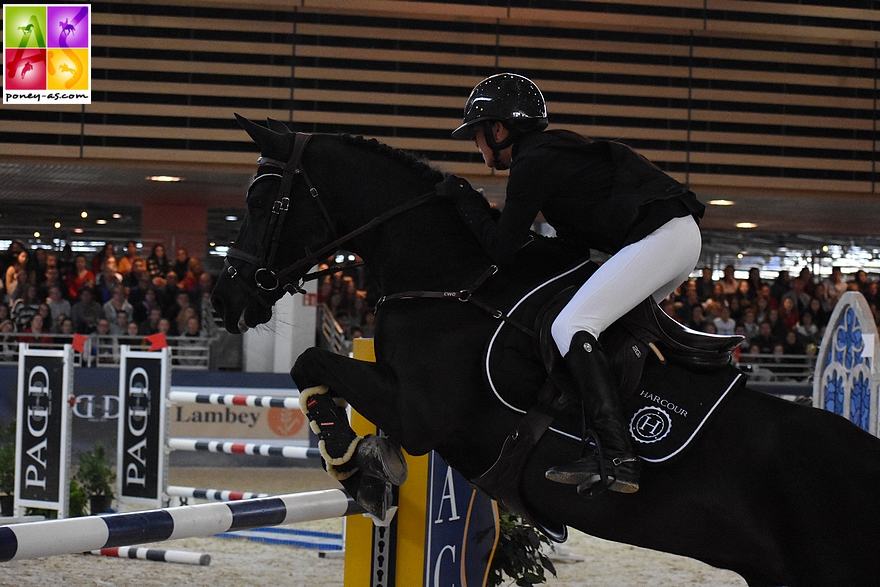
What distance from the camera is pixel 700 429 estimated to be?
256cm

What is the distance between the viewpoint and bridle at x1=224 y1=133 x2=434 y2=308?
2.81m

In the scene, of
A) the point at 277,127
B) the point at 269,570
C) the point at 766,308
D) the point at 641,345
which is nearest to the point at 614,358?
the point at 641,345

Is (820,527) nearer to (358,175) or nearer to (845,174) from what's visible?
(358,175)

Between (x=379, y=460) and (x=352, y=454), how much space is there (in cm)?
8

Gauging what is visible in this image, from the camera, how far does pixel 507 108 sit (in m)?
2.72

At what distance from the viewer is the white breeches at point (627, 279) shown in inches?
101

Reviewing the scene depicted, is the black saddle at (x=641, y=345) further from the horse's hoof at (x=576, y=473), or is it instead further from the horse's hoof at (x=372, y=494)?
the horse's hoof at (x=372, y=494)

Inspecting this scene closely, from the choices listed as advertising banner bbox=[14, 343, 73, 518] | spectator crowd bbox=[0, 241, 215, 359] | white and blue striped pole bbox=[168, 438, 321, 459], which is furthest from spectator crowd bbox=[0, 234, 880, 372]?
white and blue striped pole bbox=[168, 438, 321, 459]

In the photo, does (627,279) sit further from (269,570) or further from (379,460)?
(269,570)

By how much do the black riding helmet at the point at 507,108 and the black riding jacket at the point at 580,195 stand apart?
0.05 metres

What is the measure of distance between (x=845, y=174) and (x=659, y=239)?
10.8 meters

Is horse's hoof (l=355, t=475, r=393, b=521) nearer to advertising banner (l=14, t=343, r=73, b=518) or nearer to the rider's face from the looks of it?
the rider's face

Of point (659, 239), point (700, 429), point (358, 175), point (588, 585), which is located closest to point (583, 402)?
point (700, 429)

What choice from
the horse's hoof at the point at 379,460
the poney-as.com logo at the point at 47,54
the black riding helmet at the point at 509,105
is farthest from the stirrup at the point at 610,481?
the poney-as.com logo at the point at 47,54
